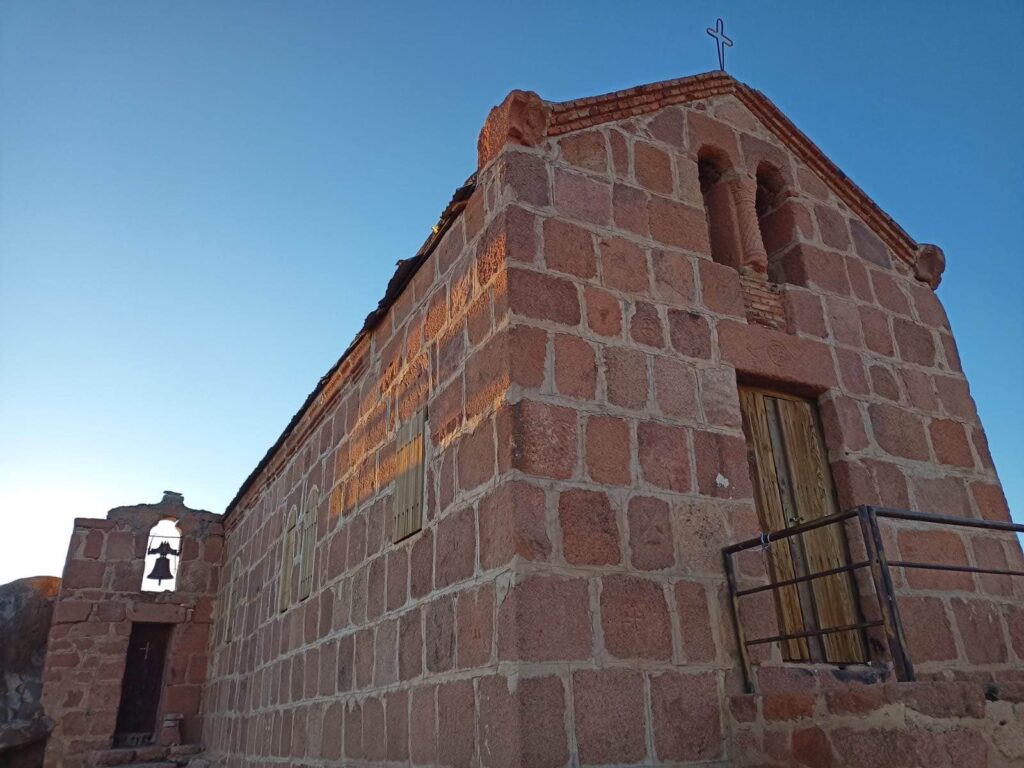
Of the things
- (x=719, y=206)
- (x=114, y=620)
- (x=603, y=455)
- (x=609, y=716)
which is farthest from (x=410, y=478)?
(x=114, y=620)

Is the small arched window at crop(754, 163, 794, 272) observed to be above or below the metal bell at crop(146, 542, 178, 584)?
above

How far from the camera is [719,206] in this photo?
5352 millimetres

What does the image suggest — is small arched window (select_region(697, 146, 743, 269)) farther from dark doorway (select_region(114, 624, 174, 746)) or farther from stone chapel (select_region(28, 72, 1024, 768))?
dark doorway (select_region(114, 624, 174, 746))

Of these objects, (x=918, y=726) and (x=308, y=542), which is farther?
(x=308, y=542)

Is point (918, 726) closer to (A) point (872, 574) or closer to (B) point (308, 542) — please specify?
(A) point (872, 574)

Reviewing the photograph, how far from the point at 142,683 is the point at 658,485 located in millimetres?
10196

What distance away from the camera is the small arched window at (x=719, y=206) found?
17.0 ft

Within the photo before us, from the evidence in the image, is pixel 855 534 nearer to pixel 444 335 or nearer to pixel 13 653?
pixel 444 335

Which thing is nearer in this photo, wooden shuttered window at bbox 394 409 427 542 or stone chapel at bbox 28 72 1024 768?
stone chapel at bbox 28 72 1024 768

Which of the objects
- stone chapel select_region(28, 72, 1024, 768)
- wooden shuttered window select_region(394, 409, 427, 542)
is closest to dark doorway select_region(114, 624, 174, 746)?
stone chapel select_region(28, 72, 1024, 768)

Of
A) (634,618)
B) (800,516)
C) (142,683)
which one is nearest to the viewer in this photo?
(634,618)

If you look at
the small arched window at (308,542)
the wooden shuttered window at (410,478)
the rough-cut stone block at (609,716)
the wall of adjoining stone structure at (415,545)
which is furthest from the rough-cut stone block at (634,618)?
the small arched window at (308,542)

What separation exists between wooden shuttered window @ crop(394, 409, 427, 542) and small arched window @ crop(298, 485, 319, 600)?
2.11m

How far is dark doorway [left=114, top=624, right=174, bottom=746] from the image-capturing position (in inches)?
428
